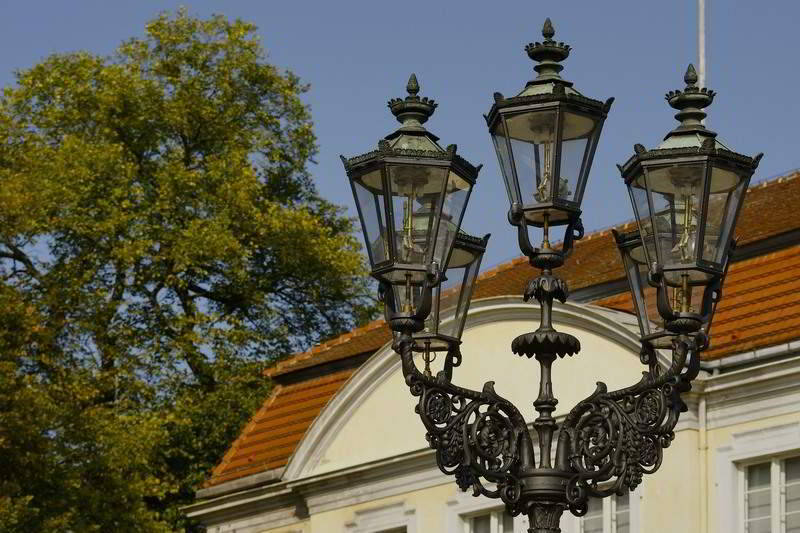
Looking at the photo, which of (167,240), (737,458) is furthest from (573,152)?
(167,240)

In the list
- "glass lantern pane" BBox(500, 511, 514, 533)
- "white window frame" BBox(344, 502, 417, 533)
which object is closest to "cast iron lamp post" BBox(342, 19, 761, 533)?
"glass lantern pane" BBox(500, 511, 514, 533)

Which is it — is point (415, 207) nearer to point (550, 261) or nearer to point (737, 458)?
point (550, 261)

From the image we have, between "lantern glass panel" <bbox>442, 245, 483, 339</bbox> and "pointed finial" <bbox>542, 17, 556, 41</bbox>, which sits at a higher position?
"pointed finial" <bbox>542, 17, 556, 41</bbox>

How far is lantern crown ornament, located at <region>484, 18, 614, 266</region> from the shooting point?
10.3 meters

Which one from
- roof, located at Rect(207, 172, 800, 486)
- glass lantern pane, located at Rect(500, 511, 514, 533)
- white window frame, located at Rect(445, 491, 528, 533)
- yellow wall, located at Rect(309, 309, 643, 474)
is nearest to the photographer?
roof, located at Rect(207, 172, 800, 486)

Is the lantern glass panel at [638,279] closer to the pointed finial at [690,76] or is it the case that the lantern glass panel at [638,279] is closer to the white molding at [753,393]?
the pointed finial at [690,76]

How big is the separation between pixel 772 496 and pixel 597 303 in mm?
3598

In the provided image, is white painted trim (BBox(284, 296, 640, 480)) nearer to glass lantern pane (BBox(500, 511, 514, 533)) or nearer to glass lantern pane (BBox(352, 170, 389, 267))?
glass lantern pane (BBox(500, 511, 514, 533))

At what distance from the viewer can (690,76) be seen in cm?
1122

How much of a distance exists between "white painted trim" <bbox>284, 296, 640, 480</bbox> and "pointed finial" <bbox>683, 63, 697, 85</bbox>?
9.30 m

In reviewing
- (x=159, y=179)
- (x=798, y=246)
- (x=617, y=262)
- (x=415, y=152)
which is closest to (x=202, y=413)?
(x=159, y=179)

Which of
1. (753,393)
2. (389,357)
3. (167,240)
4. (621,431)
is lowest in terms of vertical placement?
(621,431)

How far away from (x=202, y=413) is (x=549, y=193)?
2059 centimetres

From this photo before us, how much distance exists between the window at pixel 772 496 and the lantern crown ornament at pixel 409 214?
937 centimetres
